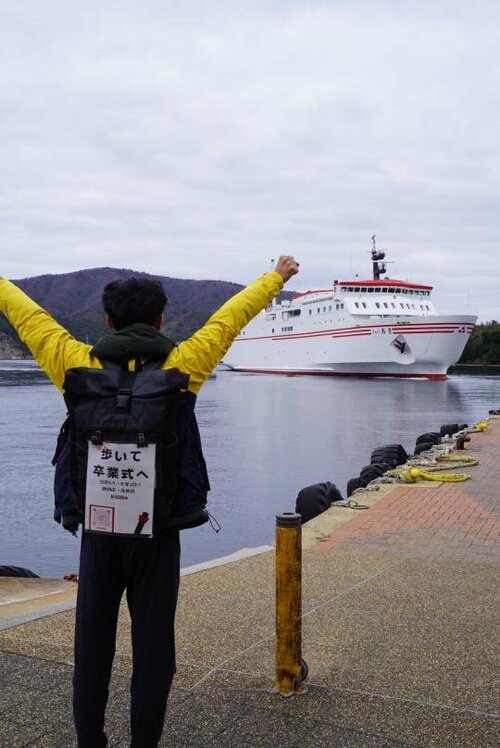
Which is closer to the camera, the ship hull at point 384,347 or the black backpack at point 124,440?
the black backpack at point 124,440

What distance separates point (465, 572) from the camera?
5.95 metres

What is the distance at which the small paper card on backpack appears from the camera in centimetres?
250

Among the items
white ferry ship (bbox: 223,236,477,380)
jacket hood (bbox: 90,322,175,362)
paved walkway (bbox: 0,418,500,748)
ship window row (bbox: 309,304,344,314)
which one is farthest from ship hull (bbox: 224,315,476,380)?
jacket hood (bbox: 90,322,175,362)

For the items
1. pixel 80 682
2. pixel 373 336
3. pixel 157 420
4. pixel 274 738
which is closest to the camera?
pixel 157 420

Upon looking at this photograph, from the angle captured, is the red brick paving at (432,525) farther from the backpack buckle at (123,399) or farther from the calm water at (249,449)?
the backpack buckle at (123,399)

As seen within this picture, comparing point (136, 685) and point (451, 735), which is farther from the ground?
point (136, 685)

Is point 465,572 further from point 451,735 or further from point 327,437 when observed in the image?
point 327,437

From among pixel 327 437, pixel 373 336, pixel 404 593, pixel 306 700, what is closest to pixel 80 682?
pixel 306 700

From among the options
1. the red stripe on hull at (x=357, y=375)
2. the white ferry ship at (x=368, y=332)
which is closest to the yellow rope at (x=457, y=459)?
the white ferry ship at (x=368, y=332)

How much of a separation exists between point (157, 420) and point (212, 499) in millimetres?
12388

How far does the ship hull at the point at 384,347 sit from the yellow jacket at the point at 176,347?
57.5 metres

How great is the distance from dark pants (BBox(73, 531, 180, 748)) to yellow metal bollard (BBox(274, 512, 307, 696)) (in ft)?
3.13

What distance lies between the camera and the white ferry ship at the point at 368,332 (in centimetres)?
5928

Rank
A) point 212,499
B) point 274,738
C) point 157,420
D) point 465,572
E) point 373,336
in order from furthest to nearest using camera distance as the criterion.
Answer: point 373,336
point 212,499
point 465,572
point 274,738
point 157,420
